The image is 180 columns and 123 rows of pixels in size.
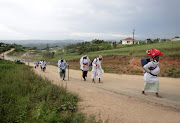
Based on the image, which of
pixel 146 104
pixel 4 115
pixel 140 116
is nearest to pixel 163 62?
pixel 146 104

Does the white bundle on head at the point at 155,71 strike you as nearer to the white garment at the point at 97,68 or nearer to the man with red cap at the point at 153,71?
the man with red cap at the point at 153,71

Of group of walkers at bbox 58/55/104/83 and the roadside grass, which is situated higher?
group of walkers at bbox 58/55/104/83

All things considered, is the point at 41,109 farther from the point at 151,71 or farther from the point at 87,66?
the point at 87,66

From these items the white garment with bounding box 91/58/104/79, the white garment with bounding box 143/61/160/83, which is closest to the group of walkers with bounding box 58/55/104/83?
the white garment with bounding box 91/58/104/79

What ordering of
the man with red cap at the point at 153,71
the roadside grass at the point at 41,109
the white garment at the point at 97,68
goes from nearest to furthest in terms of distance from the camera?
the roadside grass at the point at 41,109 < the man with red cap at the point at 153,71 < the white garment at the point at 97,68

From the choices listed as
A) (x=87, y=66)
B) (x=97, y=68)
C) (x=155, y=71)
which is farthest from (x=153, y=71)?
(x=87, y=66)

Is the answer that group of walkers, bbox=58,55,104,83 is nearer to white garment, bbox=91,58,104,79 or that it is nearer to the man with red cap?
white garment, bbox=91,58,104,79

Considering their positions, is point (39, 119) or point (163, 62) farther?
point (163, 62)

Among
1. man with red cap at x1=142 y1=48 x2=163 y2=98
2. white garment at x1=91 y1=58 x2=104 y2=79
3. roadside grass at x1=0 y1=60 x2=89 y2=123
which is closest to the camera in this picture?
roadside grass at x1=0 y1=60 x2=89 y2=123

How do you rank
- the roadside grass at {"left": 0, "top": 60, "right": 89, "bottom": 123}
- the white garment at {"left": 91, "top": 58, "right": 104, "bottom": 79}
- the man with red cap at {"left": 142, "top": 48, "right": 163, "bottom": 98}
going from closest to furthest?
the roadside grass at {"left": 0, "top": 60, "right": 89, "bottom": 123}, the man with red cap at {"left": 142, "top": 48, "right": 163, "bottom": 98}, the white garment at {"left": 91, "top": 58, "right": 104, "bottom": 79}

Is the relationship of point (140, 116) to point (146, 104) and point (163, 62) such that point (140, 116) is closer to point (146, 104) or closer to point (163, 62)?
point (146, 104)

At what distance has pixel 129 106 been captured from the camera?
5125mm

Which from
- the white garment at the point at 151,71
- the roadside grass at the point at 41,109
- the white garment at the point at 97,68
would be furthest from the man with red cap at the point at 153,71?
the white garment at the point at 97,68

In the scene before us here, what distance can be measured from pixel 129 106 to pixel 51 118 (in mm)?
2823
